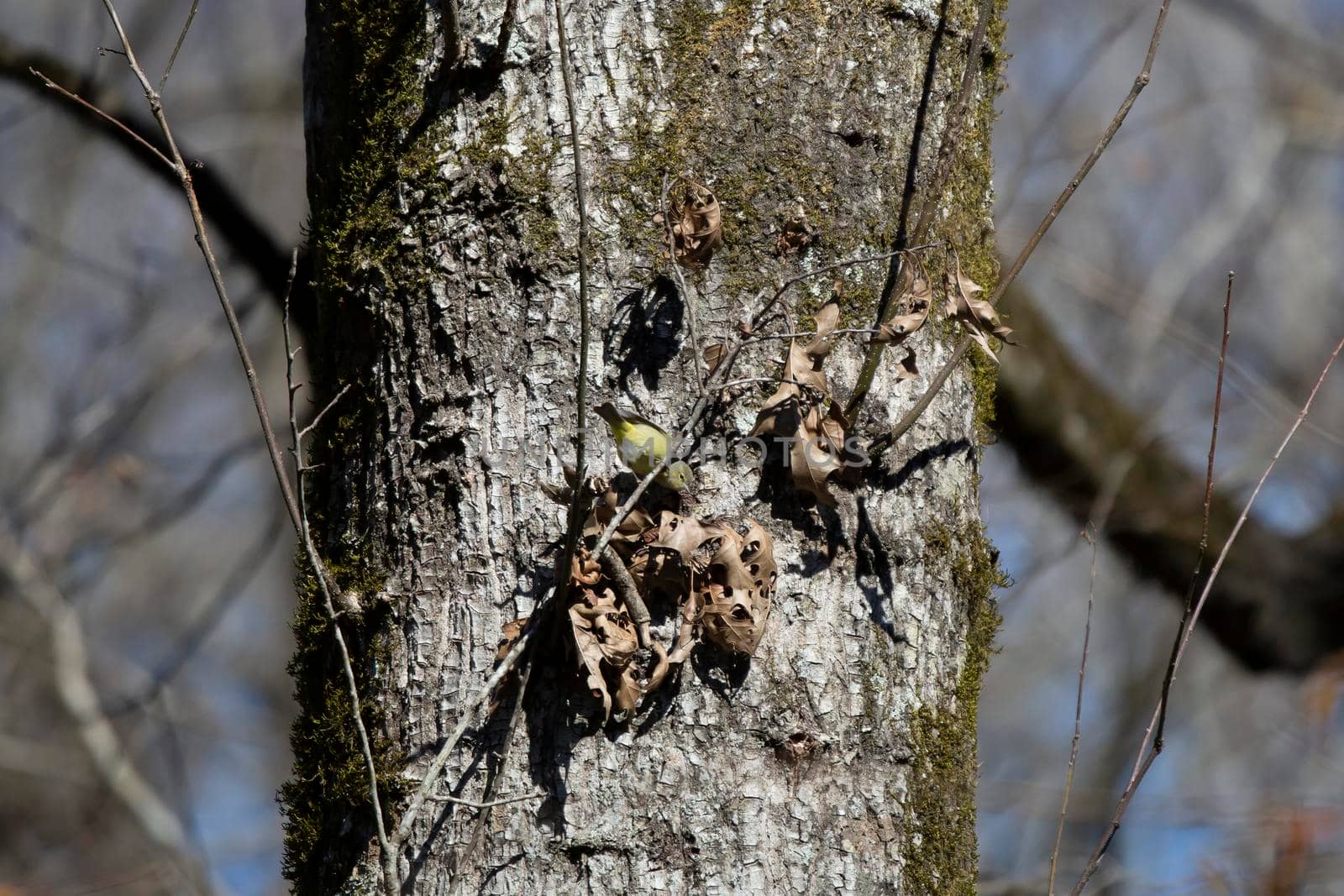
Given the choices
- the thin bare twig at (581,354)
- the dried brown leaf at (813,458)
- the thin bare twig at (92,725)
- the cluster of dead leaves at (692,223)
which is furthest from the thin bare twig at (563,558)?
the thin bare twig at (92,725)

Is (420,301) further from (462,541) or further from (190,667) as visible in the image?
(190,667)

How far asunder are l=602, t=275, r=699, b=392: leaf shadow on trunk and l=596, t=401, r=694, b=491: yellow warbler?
6cm

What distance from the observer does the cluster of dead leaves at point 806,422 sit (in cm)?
124

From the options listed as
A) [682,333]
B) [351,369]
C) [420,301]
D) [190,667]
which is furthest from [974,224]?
[190,667]

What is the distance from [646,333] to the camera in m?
1.28

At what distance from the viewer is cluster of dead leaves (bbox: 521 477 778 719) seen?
1168 mm

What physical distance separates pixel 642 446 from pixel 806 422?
20cm

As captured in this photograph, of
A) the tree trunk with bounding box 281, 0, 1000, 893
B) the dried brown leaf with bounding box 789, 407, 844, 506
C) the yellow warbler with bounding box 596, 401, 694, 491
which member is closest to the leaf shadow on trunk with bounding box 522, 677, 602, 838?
the tree trunk with bounding box 281, 0, 1000, 893

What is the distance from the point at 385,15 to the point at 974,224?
87 cm

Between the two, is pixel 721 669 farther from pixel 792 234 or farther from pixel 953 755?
pixel 792 234

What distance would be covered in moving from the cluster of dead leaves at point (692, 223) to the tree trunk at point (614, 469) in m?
0.02

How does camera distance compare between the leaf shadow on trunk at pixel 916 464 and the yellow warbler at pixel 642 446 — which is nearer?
the yellow warbler at pixel 642 446

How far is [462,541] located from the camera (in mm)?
1265

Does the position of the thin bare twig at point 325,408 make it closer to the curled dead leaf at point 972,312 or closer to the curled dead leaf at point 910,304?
the curled dead leaf at point 910,304
